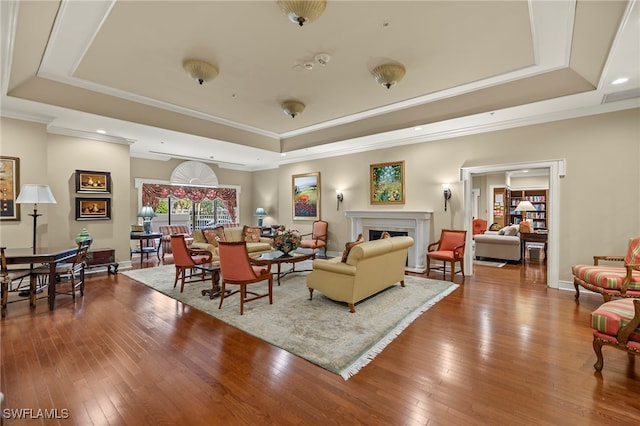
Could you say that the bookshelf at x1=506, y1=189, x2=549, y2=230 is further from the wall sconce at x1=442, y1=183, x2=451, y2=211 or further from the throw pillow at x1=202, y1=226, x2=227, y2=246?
the throw pillow at x1=202, y1=226, x2=227, y2=246

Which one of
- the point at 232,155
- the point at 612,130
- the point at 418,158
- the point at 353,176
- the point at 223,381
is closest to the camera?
the point at 223,381

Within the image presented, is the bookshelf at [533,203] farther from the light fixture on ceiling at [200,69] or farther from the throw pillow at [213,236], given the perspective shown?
the light fixture on ceiling at [200,69]

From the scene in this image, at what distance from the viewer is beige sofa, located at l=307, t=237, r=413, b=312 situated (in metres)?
3.77

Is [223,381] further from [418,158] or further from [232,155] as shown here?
[232,155]

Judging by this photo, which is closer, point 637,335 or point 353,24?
point 637,335

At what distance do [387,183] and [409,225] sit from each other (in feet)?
3.91

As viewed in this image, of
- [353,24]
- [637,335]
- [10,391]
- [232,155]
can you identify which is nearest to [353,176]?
[232,155]

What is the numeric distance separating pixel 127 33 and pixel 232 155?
524cm

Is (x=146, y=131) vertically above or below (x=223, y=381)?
above

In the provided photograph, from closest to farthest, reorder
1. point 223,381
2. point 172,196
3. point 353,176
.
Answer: point 223,381
point 353,176
point 172,196

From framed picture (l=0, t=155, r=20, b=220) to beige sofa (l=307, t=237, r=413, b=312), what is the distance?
5.16 meters

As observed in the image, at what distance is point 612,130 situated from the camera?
177 inches

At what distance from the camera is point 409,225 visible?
6.66 meters

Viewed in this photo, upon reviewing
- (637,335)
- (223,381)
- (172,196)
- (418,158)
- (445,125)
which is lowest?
(223,381)
